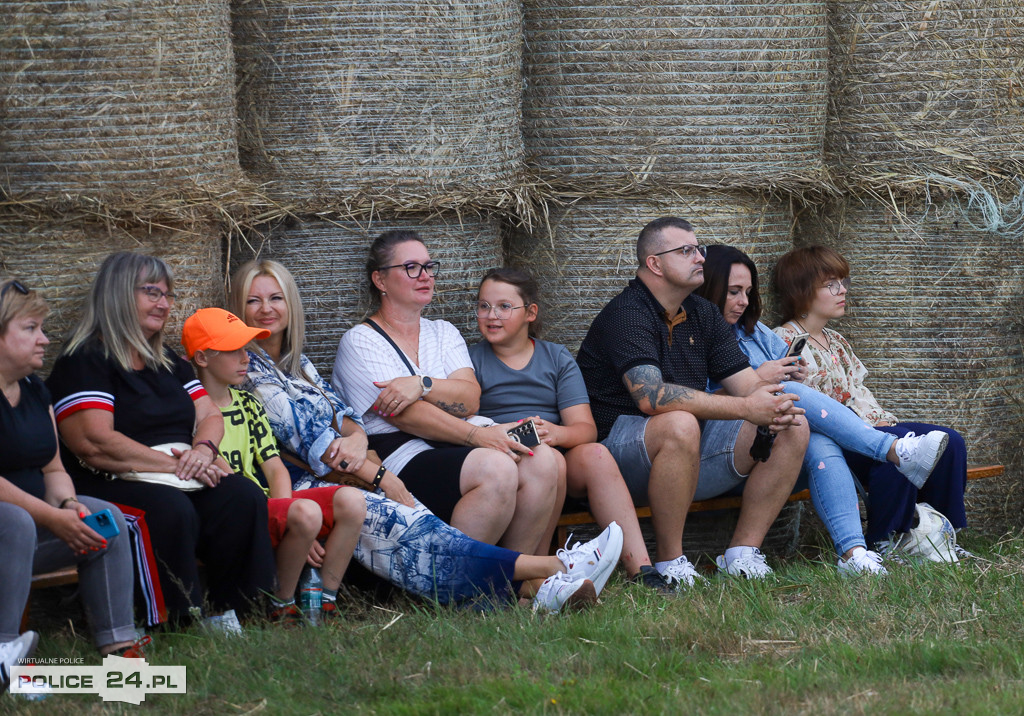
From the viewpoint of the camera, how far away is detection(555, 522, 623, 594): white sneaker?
4082mm

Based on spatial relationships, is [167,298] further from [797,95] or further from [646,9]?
[797,95]

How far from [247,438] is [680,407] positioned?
5.22ft

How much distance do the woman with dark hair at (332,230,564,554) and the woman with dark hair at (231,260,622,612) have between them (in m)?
0.12

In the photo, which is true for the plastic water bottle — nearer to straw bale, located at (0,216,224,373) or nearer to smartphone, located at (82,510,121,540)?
smartphone, located at (82,510,121,540)

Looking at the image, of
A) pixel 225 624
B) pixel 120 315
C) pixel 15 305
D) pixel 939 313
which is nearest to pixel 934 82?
pixel 939 313

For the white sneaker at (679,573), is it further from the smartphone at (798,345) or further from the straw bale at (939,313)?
the straw bale at (939,313)

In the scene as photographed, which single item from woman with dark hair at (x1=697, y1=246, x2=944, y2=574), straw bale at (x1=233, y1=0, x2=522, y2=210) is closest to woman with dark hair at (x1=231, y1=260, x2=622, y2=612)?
straw bale at (x1=233, y1=0, x2=522, y2=210)

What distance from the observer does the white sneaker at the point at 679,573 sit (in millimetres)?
4445

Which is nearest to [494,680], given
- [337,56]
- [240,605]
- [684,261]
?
[240,605]

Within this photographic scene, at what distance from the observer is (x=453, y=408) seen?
15.5 ft

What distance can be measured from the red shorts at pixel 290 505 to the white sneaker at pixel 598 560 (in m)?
0.80

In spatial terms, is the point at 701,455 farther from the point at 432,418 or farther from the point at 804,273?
the point at 432,418

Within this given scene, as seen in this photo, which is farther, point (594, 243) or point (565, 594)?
point (594, 243)

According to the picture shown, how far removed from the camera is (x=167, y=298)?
4125 mm
